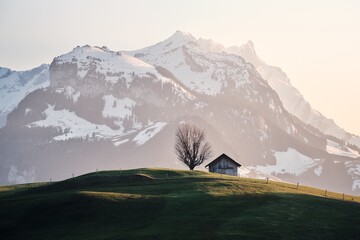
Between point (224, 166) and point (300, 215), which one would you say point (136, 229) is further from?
point (224, 166)

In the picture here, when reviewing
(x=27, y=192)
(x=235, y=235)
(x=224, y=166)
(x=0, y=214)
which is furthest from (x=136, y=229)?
(x=224, y=166)

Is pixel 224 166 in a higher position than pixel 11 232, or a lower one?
higher

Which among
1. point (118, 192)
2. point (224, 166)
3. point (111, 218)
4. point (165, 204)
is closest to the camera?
point (111, 218)

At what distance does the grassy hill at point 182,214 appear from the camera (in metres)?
81.6

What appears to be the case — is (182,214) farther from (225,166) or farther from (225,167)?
(225,167)

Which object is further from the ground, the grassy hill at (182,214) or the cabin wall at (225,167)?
the cabin wall at (225,167)

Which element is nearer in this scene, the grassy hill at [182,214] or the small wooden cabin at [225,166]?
the grassy hill at [182,214]

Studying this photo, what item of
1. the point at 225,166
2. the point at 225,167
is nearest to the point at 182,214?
the point at 225,166

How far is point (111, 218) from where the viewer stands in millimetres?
89625

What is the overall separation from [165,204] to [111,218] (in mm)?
9825

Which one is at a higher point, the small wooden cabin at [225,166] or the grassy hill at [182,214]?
the small wooden cabin at [225,166]

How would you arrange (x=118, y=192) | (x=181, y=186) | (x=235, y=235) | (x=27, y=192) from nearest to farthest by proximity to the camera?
1. (x=235, y=235)
2. (x=118, y=192)
3. (x=181, y=186)
4. (x=27, y=192)

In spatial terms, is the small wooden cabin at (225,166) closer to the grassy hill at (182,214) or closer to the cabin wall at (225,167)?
the cabin wall at (225,167)

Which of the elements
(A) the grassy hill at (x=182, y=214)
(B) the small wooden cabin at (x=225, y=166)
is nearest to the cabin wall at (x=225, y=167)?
(B) the small wooden cabin at (x=225, y=166)
